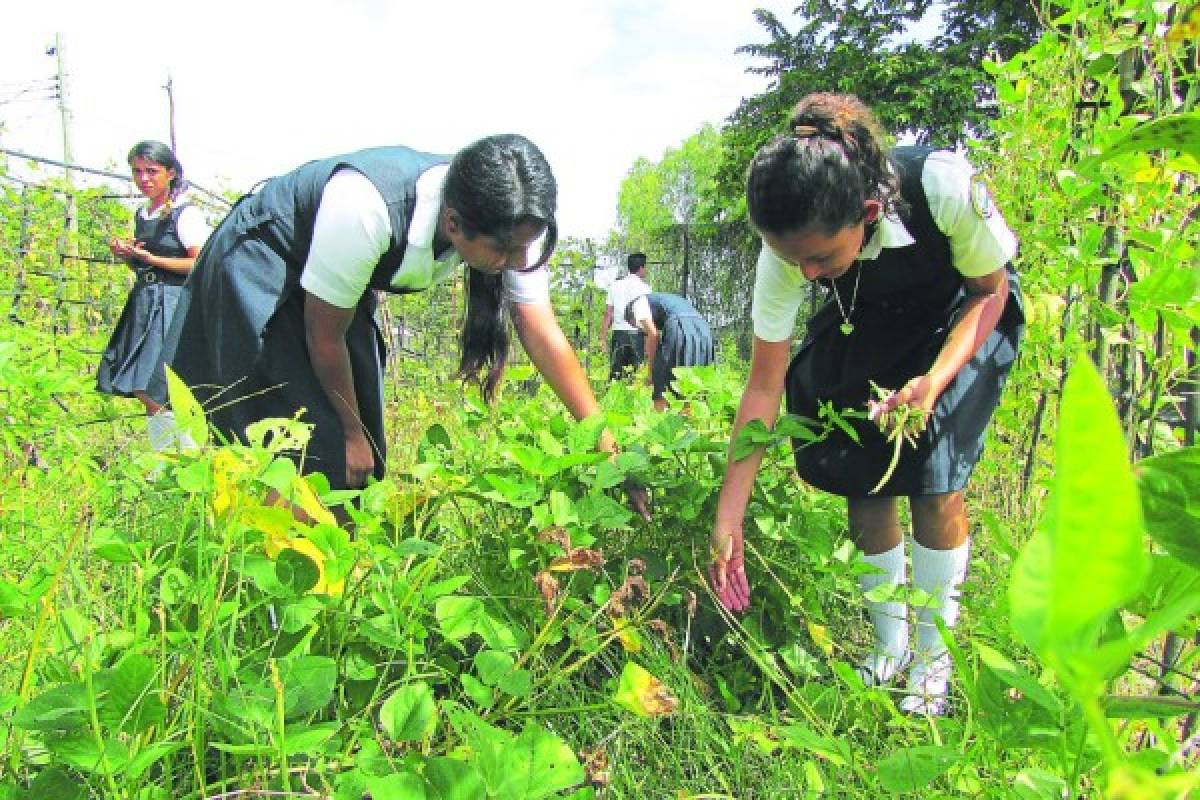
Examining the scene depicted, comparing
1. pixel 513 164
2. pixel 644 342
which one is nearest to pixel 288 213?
pixel 513 164

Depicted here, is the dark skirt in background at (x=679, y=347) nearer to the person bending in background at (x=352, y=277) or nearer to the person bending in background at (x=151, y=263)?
the person bending in background at (x=151, y=263)

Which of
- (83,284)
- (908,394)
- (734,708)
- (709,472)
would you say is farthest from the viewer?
(83,284)

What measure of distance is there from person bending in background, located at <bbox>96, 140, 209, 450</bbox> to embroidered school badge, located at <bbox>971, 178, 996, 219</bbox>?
3025 mm

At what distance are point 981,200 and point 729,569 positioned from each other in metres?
0.89

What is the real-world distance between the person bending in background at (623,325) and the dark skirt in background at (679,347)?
0.51 m

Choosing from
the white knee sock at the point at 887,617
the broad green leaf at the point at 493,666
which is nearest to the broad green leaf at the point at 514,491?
the broad green leaf at the point at 493,666

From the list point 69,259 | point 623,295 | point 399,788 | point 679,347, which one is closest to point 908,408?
point 399,788

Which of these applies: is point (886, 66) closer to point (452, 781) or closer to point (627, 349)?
point (627, 349)

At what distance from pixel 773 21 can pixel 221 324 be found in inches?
663

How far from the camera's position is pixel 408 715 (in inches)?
37.0

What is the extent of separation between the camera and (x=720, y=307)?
552 inches

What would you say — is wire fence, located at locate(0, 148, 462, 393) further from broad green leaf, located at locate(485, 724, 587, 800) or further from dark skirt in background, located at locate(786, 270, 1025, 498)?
broad green leaf, located at locate(485, 724, 587, 800)

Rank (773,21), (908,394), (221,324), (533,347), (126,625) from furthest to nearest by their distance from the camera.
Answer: (773,21)
(533,347)
(221,324)
(908,394)
(126,625)

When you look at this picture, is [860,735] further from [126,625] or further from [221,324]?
[221,324]
